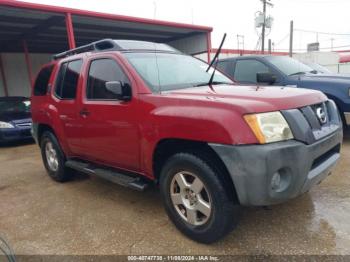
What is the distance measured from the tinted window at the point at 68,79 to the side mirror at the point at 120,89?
111 cm

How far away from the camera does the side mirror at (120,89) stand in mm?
3072

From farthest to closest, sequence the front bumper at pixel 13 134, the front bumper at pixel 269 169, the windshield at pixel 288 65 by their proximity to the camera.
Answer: the front bumper at pixel 13 134, the windshield at pixel 288 65, the front bumper at pixel 269 169

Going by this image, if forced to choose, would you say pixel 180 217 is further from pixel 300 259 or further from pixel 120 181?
pixel 300 259

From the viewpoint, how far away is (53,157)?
4828mm

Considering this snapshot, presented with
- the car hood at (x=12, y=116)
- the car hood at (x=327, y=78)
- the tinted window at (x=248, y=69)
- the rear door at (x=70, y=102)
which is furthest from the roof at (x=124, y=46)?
the car hood at (x=12, y=116)

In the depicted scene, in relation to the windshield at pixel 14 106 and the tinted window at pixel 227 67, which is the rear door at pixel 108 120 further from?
the windshield at pixel 14 106

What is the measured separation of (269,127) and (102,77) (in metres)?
2.10

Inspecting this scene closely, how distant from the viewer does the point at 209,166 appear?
2.53 meters

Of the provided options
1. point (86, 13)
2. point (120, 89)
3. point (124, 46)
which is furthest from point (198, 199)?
point (86, 13)

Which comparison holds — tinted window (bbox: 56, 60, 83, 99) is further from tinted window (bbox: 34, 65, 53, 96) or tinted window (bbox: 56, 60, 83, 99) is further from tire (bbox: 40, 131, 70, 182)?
tire (bbox: 40, 131, 70, 182)

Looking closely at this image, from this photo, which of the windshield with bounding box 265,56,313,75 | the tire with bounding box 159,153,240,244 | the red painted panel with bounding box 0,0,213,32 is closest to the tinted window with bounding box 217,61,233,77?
the windshield with bounding box 265,56,313,75

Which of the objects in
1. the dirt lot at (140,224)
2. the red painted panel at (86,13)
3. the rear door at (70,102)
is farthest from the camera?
the red painted panel at (86,13)

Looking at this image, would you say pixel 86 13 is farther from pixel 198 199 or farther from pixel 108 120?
pixel 198 199

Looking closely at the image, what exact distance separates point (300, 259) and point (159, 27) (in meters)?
12.7
